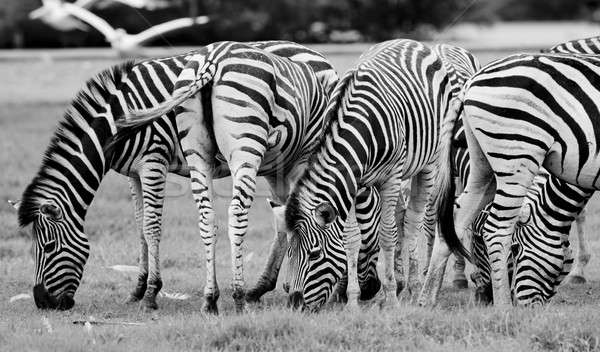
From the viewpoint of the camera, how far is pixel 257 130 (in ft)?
25.6

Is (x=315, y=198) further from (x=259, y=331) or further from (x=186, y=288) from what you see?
(x=186, y=288)

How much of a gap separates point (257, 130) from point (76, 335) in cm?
215

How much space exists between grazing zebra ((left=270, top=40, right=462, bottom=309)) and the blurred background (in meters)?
36.0

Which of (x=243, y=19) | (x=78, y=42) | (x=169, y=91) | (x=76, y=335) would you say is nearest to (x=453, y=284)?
(x=169, y=91)

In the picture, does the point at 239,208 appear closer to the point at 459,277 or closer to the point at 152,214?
the point at 152,214

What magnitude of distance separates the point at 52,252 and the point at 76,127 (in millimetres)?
1113

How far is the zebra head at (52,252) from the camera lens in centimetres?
840

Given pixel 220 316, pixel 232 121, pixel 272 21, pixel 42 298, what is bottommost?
pixel 220 316

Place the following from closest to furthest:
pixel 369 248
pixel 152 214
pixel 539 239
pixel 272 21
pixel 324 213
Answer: pixel 324 213 → pixel 539 239 → pixel 152 214 → pixel 369 248 → pixel 272 21

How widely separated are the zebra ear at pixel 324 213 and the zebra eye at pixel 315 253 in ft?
0.70

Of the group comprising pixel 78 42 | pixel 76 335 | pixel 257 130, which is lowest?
pixel 76 335

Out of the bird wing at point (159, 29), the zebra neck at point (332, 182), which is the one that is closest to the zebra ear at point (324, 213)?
the zebra neck at point (332, 182)

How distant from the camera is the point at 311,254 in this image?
7668mm

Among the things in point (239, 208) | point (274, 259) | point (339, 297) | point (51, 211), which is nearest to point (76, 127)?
point (51, 211)
